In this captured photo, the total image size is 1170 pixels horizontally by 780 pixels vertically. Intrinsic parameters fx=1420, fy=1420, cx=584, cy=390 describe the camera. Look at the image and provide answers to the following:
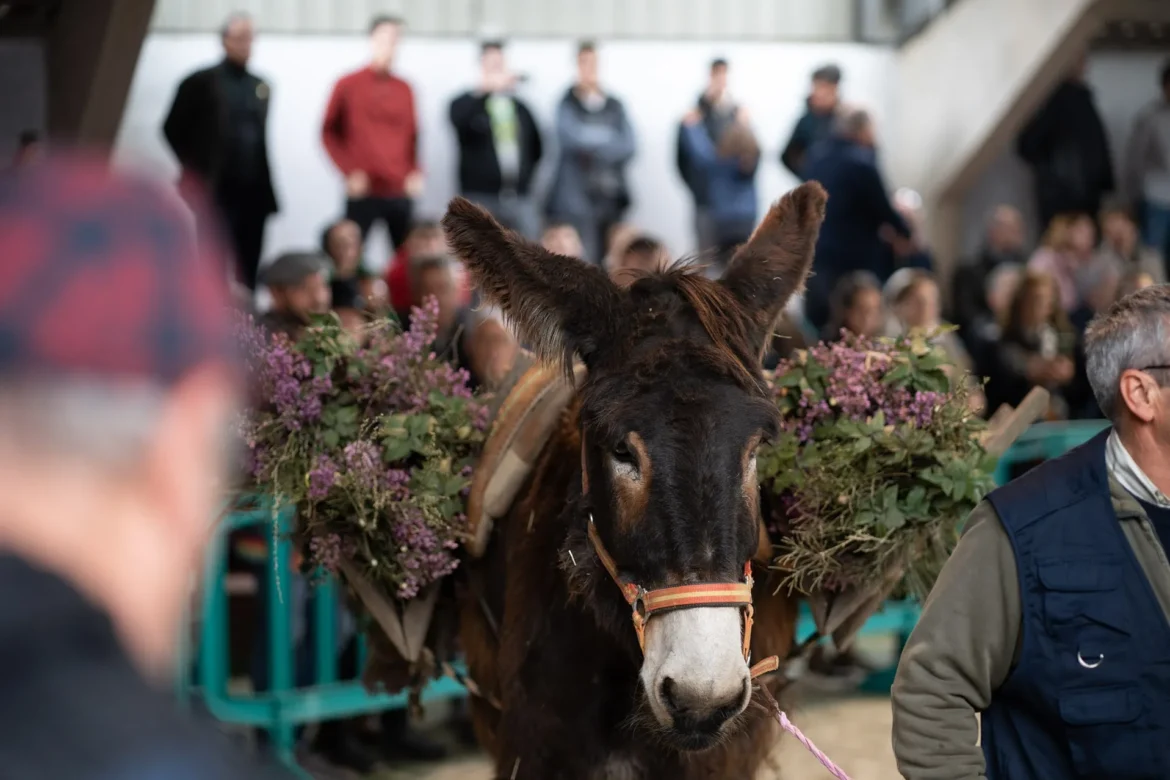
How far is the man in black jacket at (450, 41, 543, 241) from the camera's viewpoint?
384 inches

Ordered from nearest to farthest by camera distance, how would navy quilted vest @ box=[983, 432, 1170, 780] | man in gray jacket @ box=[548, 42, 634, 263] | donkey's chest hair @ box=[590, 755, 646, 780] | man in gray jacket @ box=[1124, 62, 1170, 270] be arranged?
navy quilted vest @ box=[983, 432, 1170, 780]
donkey's chest hair @ box=[590, 755, 646, 780]
man in gray jacket @ box=[548, 42, 634, 263]
man in gray jacket @ box=[1124, 62, 1170, 270]

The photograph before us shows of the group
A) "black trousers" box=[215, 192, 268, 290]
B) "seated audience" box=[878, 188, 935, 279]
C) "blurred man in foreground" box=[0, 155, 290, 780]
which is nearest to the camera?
"blurred man in foreground" box=[0, 155, 290, 780]

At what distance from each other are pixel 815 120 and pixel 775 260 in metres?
7.38

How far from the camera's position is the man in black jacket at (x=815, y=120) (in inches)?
416

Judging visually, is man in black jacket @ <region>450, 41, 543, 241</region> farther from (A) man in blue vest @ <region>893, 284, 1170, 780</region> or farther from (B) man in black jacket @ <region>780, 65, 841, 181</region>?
(A) man in blue vest @ <region>893, 284, 1170, 780</region>

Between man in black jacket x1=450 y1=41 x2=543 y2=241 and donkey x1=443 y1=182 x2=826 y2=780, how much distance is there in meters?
6.10

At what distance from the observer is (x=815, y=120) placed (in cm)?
1070

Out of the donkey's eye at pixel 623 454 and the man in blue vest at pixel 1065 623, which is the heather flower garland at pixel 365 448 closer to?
the donkey's eye at pixel 623 454

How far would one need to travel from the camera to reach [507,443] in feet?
12.9

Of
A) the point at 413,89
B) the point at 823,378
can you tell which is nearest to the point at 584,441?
the point at 823,378

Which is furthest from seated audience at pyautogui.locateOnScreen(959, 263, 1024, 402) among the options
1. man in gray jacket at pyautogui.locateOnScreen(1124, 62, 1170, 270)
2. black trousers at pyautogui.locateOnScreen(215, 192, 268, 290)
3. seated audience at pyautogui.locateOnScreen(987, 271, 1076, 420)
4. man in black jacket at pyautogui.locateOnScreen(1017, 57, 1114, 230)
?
black trousers at pyautogui.locateOnScreen(215, 192, 268, 290)

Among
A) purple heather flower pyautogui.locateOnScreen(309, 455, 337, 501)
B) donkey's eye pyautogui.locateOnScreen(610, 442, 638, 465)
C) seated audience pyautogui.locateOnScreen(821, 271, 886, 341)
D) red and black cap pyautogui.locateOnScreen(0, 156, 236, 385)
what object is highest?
seated audience pyautogui.locateOnScreen(821, 271, 886, 341)

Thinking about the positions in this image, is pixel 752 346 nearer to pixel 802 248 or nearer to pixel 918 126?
pixel 802 248

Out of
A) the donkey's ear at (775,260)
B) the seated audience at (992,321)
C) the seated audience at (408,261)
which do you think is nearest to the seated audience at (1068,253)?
the seated audience at (992,321)
